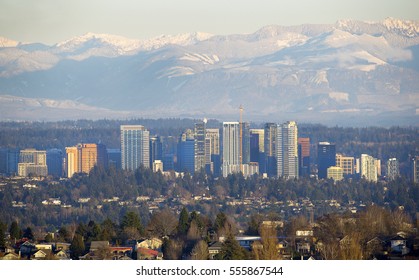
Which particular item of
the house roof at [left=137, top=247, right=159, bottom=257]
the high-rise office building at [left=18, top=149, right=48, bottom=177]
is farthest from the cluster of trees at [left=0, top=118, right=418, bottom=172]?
the house roof at [left=137, top=247, right=159, bottom=257]

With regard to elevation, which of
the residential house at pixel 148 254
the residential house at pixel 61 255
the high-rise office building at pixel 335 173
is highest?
the residential house at pixel 148 254

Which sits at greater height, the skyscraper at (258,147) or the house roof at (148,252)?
the skyscraper at (258,147)

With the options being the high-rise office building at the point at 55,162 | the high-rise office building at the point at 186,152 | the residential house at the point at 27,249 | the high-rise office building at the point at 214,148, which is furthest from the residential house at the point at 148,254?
the high-rise office building at the point at 214,148

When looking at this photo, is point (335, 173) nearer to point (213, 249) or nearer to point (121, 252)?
point (121, 252)

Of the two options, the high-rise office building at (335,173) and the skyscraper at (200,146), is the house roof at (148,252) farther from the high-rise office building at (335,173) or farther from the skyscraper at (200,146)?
the skyscraper at (200,146)

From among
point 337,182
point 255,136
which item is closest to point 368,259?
point 337,182

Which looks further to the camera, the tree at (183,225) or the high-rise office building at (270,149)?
the high-rise office building at (270,149)

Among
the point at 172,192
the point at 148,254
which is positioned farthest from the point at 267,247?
the point at 172,192

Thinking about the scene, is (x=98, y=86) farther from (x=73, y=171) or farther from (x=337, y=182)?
(x=337, y=182)
